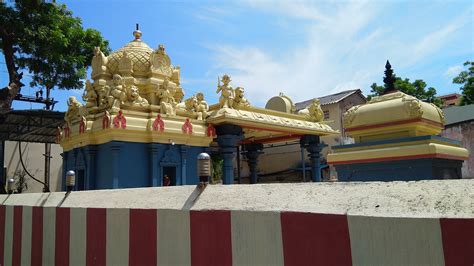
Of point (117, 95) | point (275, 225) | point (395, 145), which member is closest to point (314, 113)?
point (117, 95)

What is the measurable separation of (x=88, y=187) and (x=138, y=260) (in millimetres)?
9021

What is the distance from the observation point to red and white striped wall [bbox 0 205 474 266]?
164 cm

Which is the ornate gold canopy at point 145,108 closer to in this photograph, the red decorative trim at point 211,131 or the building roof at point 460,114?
the red decorative trim at point 211,131

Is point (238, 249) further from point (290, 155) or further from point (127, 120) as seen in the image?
point (290, 155)

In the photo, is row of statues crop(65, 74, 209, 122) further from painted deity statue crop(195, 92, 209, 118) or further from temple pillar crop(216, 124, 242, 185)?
temple pillar crop(216, 124, 242, 185)

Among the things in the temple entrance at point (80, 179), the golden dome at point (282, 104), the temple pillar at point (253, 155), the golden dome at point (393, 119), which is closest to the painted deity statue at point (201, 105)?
the temple entrance at point (80, 179)

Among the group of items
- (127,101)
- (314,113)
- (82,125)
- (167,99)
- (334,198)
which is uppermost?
(314,113)

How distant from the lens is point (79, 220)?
3908mm

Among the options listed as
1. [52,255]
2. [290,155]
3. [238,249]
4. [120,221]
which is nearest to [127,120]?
[52,255]

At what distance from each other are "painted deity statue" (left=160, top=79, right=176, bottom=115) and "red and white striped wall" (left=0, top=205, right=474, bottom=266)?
7444 mm

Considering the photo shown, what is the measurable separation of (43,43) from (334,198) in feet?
49.4

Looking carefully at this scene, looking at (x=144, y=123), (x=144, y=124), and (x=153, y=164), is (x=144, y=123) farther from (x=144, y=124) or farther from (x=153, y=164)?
(x=153, y=164)

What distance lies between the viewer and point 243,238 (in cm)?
240

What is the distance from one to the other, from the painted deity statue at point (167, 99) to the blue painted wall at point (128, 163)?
1112 millimetres
